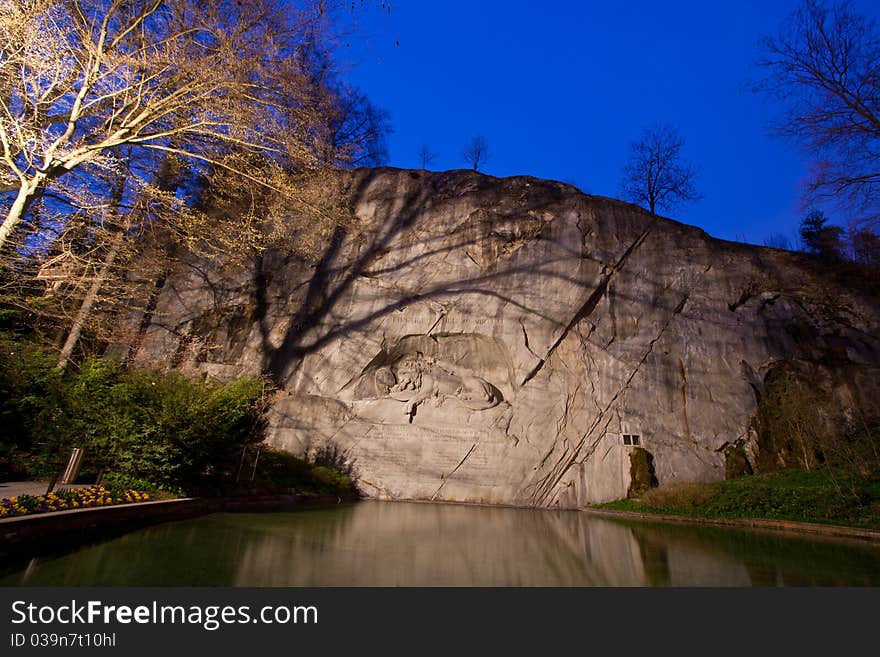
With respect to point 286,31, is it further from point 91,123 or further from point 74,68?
point 91,123

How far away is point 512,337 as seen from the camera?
16078mm

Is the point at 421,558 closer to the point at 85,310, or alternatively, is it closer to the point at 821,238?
the point at 85,310

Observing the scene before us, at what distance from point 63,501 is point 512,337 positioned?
41.6 feet

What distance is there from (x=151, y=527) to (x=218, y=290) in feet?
47.0

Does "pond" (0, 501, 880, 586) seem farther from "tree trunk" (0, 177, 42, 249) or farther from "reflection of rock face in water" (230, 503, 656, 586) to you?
"tree trunk" (0, 177, 42, 249)

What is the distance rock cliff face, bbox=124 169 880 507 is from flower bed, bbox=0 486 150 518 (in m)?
8.63

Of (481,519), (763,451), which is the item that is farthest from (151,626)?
(763,451)

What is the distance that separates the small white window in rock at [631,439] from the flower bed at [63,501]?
494 inches

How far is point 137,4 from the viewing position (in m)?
8.53

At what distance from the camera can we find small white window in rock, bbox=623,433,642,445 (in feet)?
47.8

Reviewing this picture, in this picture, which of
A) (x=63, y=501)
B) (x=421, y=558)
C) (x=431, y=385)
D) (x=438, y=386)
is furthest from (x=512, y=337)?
(x=63, y=501)

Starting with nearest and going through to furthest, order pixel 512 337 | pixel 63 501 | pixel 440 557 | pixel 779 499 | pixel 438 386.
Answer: pixel 440 557 → pixel 63 501 → pixel 779 499 → pixel 438 386 → pixel 512 337

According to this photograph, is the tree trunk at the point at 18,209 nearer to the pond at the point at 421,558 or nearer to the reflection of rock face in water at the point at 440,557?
the pond at the point at 421,558

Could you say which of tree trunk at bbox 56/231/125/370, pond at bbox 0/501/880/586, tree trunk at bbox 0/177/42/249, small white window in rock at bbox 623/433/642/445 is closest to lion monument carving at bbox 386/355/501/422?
small white window in rock at bbox 623/433/642/445
